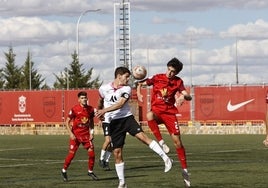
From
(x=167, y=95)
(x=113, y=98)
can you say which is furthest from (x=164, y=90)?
(x=113, y=98)

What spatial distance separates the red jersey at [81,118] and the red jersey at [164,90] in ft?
6.88

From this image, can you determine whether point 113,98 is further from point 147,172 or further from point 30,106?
point 30,106

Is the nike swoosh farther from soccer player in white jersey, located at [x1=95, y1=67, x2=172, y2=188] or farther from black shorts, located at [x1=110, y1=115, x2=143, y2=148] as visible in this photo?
black shorts, located at [x1=110, y1=115, x2=143, y2=148]

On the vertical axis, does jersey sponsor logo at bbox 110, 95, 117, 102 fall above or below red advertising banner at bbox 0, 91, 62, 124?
above

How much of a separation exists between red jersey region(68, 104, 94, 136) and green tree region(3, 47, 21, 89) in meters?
84.3

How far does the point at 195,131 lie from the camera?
212ft

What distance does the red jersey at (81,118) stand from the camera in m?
21.4

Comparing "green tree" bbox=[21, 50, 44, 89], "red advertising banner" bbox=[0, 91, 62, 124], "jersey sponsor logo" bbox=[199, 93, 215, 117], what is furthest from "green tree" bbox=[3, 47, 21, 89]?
"jersey sponsor logo" bbox=[199, 93, 215, 117]

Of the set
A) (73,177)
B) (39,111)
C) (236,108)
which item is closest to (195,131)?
(236,108)

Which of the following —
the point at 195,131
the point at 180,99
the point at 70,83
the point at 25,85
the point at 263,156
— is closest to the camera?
the point at 180,99

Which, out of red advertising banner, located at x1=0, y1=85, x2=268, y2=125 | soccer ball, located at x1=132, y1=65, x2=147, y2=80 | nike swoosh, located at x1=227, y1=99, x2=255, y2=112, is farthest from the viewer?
nike swoosh, located at x1=227, y1=99, x2=255, y2=112

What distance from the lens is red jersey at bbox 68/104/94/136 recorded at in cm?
2139

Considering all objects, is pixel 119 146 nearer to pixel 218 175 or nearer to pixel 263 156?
pixel 218 175

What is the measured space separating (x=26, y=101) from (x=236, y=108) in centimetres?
2140
